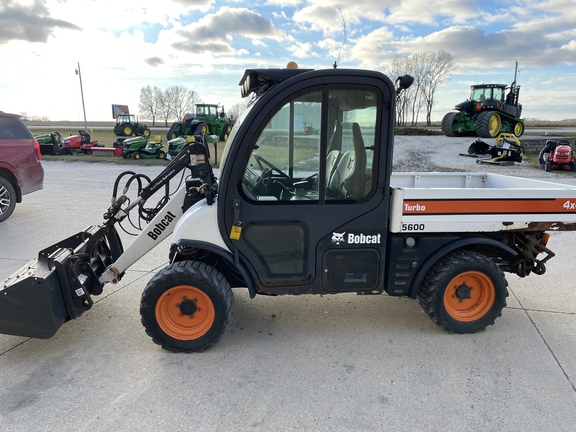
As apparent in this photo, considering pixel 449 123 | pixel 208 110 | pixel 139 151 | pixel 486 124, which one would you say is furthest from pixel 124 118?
pixel 486 124

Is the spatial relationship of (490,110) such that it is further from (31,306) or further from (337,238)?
(31,306)

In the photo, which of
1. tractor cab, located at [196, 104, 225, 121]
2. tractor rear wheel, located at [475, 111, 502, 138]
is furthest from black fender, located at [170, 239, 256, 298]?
tractor cab, located at [196, 104, 225, 121]

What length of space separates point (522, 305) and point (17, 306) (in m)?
4.42

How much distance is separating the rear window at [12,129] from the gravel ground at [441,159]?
12030mm

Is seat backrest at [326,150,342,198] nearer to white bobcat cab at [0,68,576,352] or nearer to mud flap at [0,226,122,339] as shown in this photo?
white bobcat cab at [0,68,576,352]

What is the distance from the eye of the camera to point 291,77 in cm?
291

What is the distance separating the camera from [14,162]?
7074 mm

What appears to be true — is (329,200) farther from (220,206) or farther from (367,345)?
(367,345)

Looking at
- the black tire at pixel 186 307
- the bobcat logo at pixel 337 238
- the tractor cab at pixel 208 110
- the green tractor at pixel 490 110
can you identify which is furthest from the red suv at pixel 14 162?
the tractor cab at pixel 208 110

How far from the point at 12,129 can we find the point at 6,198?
1224 mm

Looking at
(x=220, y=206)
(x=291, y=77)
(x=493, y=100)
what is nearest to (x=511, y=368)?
(x=220, y=206)

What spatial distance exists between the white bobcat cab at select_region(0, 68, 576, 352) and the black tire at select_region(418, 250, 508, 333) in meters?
0.01

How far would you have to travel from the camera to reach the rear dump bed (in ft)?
10.4

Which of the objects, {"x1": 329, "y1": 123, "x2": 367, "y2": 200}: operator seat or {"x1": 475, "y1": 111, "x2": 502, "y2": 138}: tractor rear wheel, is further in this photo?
{"x1": 475, "y1": 111, "x2": 502, "y2": 138}: tractor rear wheel
